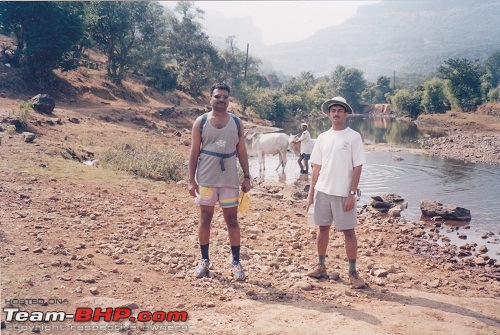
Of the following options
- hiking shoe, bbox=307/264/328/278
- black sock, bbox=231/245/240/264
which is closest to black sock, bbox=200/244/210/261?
black sock, bbox=231/245/240/264

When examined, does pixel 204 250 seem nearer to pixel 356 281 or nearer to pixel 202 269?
pixel 202 269

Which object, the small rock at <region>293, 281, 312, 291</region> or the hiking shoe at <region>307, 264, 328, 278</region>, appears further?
the hiking shoe at <region>307, 264, 328, 278</region>

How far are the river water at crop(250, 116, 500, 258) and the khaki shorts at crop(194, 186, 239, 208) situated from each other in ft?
16.8

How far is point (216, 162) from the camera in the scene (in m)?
4.31

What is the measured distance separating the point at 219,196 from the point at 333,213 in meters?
1.28

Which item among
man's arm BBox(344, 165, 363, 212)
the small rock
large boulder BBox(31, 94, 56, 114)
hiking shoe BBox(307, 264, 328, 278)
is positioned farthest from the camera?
large boulder BBox(31, 94, 56, 114)

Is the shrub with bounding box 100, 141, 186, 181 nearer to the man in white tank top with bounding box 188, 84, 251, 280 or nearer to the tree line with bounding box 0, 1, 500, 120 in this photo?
the man in white tank top with bounding box 188, 84, 251, 280

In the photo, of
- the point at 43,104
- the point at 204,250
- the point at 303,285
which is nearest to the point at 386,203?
the point at 303,285

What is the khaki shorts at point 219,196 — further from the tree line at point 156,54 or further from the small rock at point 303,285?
the tree line at point 156,54

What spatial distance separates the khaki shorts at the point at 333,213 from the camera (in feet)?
14.4

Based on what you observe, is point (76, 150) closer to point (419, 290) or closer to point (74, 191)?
point (74, 191)

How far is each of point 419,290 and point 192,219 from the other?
12.1 feet

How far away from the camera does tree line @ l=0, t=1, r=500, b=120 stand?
20.5m

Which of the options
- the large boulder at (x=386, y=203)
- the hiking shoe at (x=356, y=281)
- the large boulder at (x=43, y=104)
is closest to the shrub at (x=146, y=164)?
the large boulder at (x=386, y=203)
